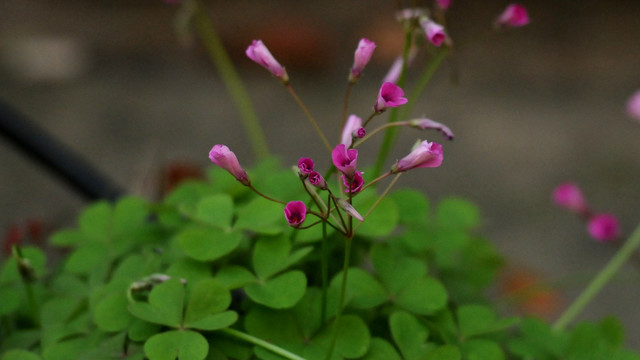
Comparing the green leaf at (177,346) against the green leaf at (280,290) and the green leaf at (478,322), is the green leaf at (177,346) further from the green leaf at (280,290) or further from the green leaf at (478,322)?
the green leaf at (478,322)

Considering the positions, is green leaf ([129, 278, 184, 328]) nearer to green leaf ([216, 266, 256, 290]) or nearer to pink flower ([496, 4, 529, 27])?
green leaf ([216, 266, 256, 290])

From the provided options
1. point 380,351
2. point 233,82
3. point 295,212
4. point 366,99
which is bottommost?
point 366,99

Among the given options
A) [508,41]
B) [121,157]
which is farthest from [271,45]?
[508,41]

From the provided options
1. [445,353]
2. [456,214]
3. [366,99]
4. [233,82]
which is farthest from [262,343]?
[366,99]

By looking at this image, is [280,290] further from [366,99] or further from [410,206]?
[366,99]

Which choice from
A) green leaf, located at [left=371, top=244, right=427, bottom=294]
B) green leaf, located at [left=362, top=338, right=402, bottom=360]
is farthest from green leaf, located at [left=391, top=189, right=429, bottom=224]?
green leaf, located at [left=362, top=338, right=402, bottom=360]

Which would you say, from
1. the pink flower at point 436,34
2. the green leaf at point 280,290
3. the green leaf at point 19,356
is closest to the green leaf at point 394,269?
the green leaf at point 280,290

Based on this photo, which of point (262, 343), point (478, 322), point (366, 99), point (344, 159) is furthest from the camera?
point (366, 99)
